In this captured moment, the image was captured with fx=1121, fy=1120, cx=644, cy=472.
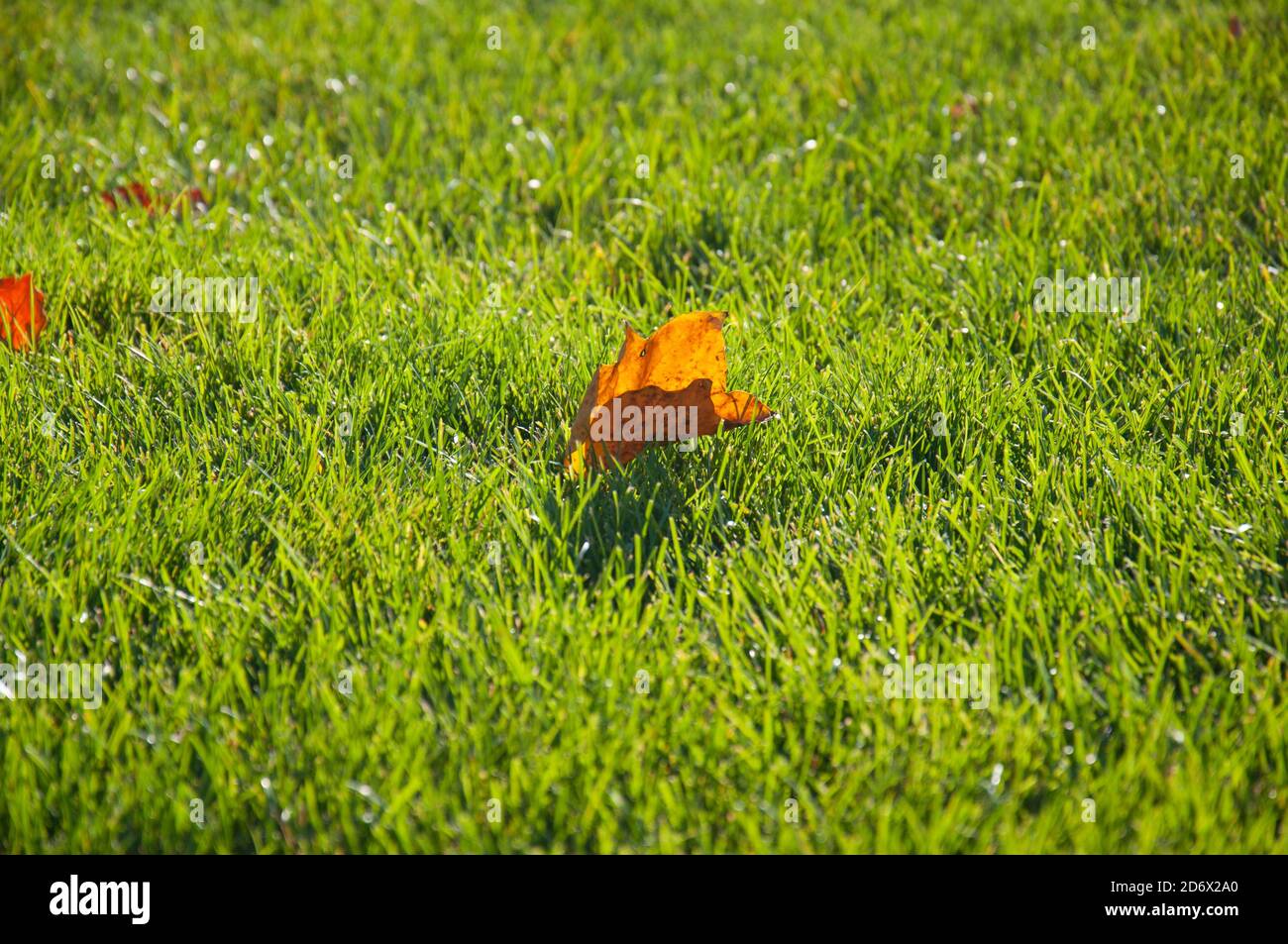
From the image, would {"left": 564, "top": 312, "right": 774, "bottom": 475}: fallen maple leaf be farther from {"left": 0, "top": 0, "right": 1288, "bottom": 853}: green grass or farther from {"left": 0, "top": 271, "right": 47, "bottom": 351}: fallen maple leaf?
{"left": 0, "top": 271, "right": 47, "bottom": 351}: fallen maple leaf

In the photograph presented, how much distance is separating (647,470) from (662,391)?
194mm

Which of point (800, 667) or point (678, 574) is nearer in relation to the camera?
point (800, 667)

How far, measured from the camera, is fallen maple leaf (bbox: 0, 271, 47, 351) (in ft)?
9.09

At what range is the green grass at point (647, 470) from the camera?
69.0 inches

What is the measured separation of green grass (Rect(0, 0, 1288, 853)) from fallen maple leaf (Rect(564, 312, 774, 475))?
117mm

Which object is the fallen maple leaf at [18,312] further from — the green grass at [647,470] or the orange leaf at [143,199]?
the orange leaf at [143,199]

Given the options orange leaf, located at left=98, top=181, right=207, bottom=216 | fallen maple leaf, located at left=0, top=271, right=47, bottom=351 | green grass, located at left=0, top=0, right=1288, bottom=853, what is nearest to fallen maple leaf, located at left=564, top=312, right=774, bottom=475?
green grass, located at left=0, top=0, right=1288, bottom=853

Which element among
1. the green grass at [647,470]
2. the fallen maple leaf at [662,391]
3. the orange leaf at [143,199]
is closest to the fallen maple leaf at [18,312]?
the green grass at [647,470]

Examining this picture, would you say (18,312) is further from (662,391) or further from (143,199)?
(662,391)

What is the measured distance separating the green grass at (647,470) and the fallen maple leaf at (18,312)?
9cm

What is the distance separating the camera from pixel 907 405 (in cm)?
260
